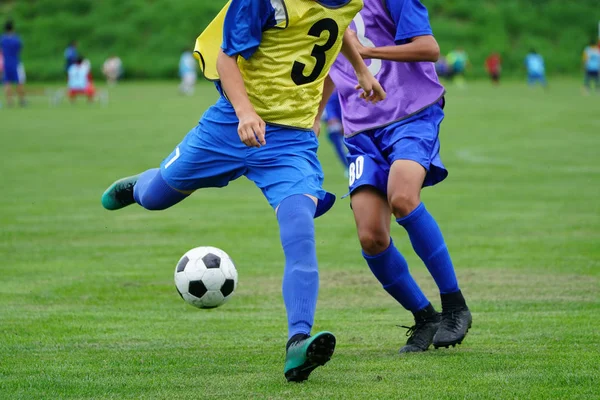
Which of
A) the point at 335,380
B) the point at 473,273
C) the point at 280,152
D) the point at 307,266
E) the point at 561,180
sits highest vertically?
the point at 280,152

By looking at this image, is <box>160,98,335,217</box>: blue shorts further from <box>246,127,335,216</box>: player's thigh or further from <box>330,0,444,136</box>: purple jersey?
<box>330,0,444,136</box>: purple jersey

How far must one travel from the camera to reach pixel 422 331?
574 centimetres

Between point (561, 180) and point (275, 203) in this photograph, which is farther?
point (561, 180)

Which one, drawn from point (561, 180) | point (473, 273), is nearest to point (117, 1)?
point (561, 180)

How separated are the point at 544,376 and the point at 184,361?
5.96 feet

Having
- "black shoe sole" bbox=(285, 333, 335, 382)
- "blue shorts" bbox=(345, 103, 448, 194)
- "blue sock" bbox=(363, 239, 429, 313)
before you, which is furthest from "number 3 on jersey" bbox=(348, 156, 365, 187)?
"black shoe sole" bbox=(285, 333, 335, 382)

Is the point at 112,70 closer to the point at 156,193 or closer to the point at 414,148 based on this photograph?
the point at 156,193

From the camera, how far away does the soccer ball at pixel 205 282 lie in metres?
6.00

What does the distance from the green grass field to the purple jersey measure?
129 centimetres

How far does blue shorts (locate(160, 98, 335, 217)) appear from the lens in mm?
5066

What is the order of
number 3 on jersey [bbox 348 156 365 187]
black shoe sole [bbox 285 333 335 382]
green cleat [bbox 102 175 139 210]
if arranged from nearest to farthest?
black shoe sole [bbox 285 333 335 382]
number 3 on jersey [bbox 348 156 365 187]
green cleat [bbox 102 175 139 210]

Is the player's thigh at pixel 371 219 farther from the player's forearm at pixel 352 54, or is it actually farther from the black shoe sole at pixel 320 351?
the black shoe sole at pixel 320 351

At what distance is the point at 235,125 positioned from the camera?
17.0ft

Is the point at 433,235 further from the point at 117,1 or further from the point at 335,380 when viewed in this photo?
the point at 117,1
